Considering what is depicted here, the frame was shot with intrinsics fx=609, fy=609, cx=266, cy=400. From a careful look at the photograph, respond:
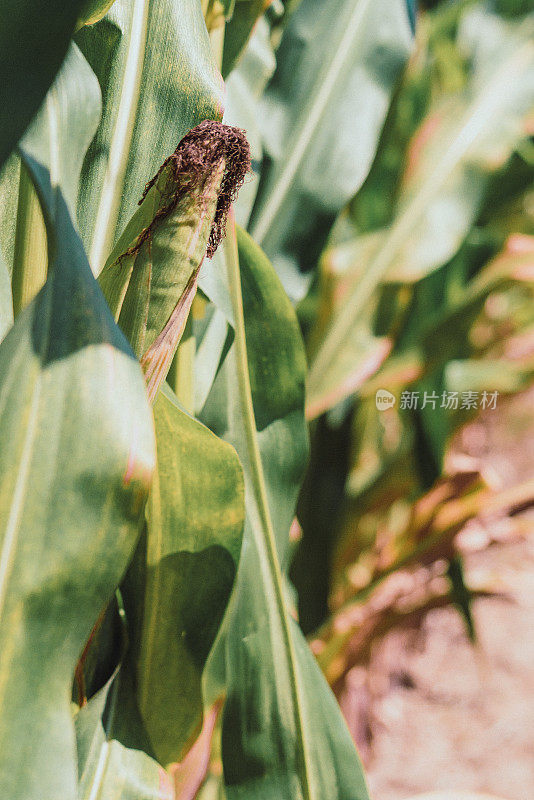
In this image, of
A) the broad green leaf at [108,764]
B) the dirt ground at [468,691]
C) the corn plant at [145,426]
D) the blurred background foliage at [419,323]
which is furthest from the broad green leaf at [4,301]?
the dirt ground at [468,691]

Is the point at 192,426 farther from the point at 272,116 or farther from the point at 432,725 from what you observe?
the point at 432,725

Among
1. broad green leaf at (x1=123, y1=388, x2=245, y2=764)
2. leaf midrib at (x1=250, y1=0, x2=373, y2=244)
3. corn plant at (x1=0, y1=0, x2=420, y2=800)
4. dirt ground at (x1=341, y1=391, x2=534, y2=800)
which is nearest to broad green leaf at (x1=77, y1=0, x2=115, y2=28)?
corn plant at (x1=0, y1=0, x2=420, y2=800)

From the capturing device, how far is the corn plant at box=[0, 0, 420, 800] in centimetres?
16

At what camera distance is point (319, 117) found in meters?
0.43

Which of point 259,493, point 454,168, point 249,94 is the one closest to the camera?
point 259,493

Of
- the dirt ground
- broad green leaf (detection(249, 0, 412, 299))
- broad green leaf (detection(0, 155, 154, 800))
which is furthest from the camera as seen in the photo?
the dirt ground

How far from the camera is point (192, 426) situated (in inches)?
8.6

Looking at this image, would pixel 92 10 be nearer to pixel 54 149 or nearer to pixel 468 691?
pixel 54 149

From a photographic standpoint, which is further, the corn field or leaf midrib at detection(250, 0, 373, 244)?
leaf midrib at detection(250, 0, 373, 244)

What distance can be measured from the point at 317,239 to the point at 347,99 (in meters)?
0.11

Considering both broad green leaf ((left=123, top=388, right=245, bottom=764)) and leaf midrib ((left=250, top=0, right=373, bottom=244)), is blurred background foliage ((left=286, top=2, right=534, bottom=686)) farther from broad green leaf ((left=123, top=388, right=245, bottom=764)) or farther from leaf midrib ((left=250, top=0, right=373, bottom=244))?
broad green leaf ((left=123, top=388, right=245, bottom=764))

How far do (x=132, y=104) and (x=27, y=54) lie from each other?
3.1 inches

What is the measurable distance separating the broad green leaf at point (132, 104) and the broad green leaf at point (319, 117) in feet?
0.54

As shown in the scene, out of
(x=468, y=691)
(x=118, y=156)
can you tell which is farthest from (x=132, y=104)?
(x=468, y=691)
